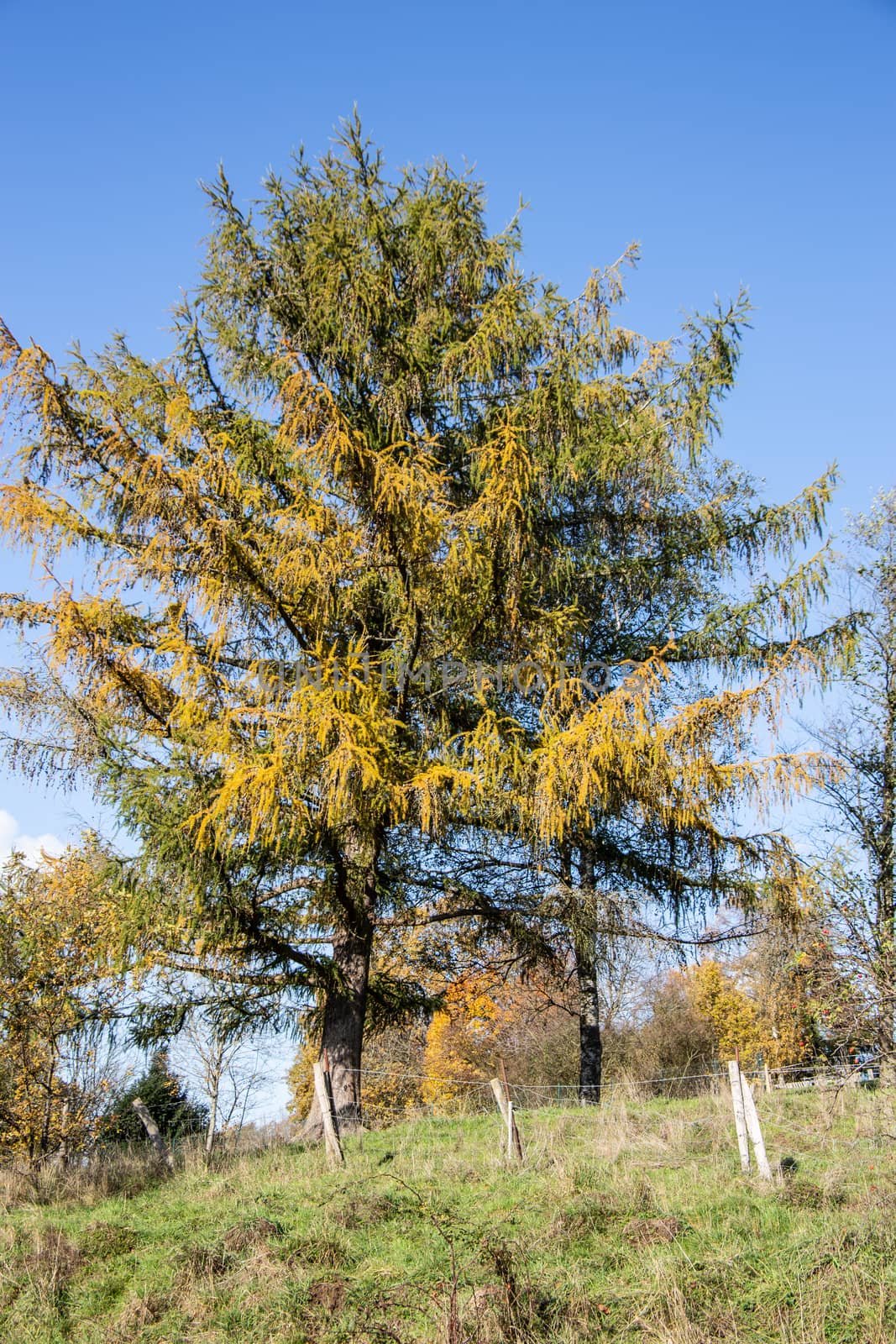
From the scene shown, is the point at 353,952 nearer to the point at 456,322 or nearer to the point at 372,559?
the point at 372,559

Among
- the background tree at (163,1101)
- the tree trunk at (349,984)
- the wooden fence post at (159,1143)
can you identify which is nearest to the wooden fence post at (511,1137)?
the tree trunk at (349,984)

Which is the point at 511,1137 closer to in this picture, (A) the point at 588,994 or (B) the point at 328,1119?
(B) the point at 328,1119

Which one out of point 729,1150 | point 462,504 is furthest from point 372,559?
point 729,1150

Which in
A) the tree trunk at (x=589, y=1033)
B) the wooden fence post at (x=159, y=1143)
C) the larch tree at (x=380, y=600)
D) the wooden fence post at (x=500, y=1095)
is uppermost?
the larch tree at (x=380, y=600)

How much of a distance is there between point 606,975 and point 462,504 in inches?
217

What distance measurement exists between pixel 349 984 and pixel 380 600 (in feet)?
13.3

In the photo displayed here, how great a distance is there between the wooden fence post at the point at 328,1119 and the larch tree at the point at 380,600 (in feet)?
2.05

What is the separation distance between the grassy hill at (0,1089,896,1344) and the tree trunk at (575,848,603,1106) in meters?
2.18

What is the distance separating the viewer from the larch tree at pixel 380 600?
28.1 ft

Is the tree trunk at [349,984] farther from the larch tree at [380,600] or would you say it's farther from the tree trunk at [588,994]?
the tree trunk at [588,994]

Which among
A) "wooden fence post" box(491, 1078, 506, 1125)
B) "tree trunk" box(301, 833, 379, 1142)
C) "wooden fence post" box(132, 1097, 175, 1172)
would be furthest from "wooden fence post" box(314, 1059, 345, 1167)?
"wooden fence post" box(132, 1097, 175, 1172)

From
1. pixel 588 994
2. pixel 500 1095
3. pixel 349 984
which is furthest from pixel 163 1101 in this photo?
pixel 500 1095

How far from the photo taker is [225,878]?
27.9ft

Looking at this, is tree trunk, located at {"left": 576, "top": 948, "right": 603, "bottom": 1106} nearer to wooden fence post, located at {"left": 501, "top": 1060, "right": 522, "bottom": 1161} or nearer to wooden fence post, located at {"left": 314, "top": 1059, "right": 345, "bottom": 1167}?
wooden fence post, located at {"left": 314, "top": 1059, "right": 345, "bottom": 1167}
